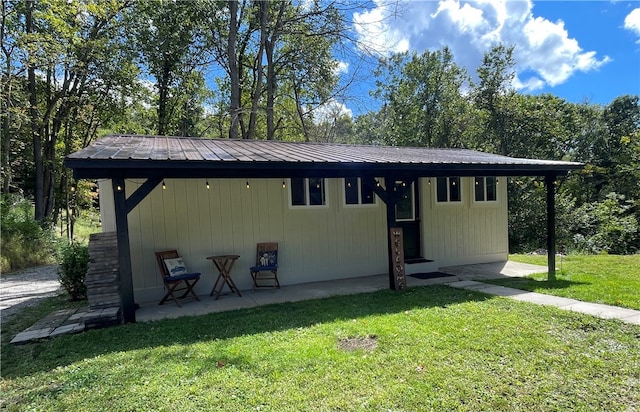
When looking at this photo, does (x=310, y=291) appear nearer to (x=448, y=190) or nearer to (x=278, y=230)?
(x=278, y=230)

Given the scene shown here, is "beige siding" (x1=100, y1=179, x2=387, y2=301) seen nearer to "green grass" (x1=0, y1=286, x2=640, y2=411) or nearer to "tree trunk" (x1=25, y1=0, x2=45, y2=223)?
"green grass" (x1=0, y1=286, x2=640, y2=411)

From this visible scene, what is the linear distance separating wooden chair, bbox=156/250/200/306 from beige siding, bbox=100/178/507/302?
0.81ft

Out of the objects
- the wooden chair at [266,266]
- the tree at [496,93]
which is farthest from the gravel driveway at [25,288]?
the tree at [496,93]

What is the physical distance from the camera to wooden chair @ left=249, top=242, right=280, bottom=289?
598 centimetres

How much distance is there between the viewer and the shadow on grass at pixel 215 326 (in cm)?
343

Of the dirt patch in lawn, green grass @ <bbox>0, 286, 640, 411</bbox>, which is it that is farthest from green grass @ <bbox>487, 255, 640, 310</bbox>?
the dirt patch in lawn

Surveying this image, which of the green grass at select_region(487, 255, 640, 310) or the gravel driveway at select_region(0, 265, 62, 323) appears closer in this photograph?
the green grass at select_region(487, 255, 640, 310)

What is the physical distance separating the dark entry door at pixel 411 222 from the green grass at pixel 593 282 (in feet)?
6.24

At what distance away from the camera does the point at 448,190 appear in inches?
312

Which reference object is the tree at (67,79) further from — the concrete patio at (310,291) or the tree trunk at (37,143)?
the concrete patio at (310,291)

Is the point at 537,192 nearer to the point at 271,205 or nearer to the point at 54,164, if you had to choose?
the point at 271,205

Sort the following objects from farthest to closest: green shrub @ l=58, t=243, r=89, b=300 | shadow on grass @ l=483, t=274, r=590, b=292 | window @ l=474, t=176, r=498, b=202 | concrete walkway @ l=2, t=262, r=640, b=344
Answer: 1. window @ l=474, t=176, r=498, b=202
2. green shrub @ l=58, t=243, r=89, b=300
3. shadow on grass @ l=483, t=274, r=590, b=292
4. concrete walkway @ l=2, t=262, r=640, b=344

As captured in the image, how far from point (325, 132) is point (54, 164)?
40.0 feet

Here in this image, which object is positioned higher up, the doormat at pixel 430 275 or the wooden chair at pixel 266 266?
the wooden chair at pixel 266 266
